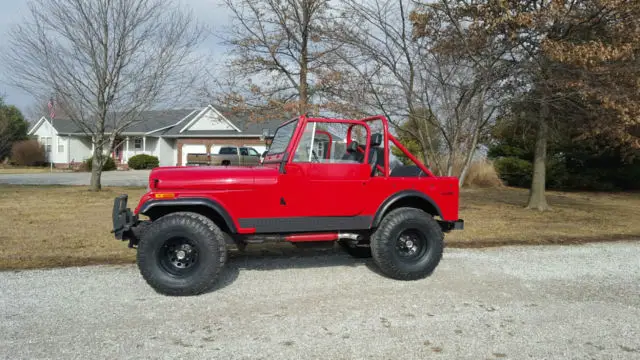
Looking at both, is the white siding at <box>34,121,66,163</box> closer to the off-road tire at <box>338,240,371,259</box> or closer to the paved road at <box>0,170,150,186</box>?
the paved road at <box>0,170,150,186</box>

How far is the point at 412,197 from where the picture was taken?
19.0 ft

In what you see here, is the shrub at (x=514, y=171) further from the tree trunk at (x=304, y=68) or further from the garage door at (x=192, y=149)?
the garage door at (x=192, y=149)

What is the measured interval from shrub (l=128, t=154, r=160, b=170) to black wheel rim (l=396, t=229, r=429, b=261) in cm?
3049

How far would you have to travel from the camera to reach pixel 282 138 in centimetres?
593

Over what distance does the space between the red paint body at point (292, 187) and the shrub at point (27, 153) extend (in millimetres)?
37100

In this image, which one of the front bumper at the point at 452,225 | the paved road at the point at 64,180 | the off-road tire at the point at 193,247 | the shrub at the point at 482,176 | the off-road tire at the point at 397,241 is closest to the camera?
the off-road tire at the point at 193,247

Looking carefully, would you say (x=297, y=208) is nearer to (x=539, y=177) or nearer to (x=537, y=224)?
(x=537, y=224)

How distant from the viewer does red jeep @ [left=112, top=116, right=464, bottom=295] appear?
4910 millimetres

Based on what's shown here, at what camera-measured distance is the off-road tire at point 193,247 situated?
4.83 metres

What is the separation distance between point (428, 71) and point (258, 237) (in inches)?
230

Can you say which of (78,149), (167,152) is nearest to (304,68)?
(167,152)

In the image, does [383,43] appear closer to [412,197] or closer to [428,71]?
[428,71]

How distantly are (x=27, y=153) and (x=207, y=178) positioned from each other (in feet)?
123

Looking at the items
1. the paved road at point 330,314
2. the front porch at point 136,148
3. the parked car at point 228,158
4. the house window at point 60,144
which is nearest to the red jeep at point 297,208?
the paved road at point 330,314
